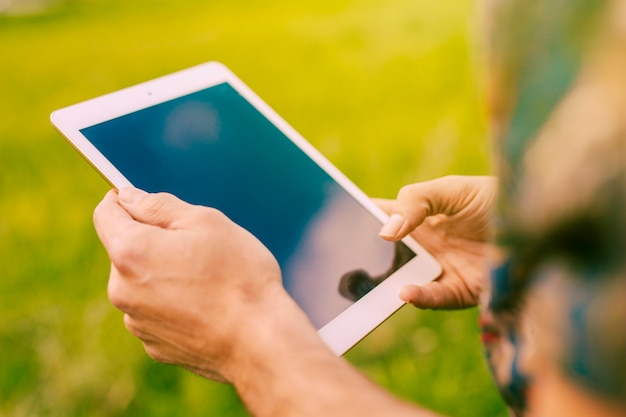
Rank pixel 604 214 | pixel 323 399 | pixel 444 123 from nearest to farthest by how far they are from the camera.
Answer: pixel 604 214 < pixel 323 399 < pixel 444 123

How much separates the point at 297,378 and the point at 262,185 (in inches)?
16.3

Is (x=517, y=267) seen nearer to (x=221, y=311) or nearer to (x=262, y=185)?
(x=221, y=311)

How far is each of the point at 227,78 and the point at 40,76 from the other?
1059mm

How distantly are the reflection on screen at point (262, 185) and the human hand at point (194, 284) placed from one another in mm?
148

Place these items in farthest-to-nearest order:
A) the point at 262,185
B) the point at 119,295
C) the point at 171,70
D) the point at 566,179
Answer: the point at 171,70 < the point at 262,185 < the point at 119,295 < the point at 566,179

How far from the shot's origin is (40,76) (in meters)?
1.89

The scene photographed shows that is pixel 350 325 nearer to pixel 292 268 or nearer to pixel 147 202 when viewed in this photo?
pixel 292 268

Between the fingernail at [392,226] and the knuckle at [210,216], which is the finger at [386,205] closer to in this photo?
the fingernail at [392,226]

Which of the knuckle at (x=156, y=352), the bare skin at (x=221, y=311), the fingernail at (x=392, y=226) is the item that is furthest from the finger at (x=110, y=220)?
the fingernail at (x=392, y=226)

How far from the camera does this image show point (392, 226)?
0.98 m

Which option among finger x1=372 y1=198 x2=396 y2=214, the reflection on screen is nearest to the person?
the reflection on screen

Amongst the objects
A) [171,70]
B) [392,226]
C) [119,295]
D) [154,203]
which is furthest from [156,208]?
[171,70]

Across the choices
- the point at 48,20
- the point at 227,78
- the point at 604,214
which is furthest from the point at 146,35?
the point at 604,214

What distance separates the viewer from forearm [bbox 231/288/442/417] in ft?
1.99
